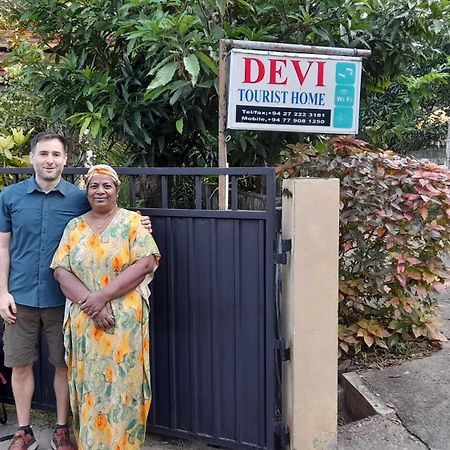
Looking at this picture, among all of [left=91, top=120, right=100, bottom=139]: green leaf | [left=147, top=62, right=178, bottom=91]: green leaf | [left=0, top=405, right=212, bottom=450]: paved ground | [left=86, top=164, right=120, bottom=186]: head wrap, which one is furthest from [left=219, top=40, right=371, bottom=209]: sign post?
[left=0, top=405, right=212, bottom=450]: paved ground

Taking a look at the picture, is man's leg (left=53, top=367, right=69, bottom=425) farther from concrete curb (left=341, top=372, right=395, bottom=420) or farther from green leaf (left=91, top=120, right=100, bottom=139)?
concrete curb (left=341, top=372, right=395, bottom=420)

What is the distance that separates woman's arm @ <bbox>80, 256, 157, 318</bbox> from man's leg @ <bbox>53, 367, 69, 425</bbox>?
617 mm

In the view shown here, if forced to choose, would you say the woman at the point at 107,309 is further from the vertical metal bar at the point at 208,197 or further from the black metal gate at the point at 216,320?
the vertical metal bar at the point at 208,197

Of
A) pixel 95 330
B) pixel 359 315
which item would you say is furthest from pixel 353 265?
pixel 95 330

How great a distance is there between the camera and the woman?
2.50 m

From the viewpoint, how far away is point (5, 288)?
273 cm

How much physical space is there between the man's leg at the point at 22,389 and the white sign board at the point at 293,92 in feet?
6.07

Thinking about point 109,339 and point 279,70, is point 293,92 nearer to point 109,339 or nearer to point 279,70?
point 279,70

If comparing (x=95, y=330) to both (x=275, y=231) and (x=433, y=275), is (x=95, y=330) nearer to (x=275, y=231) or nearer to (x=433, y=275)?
(x=275, y=231)

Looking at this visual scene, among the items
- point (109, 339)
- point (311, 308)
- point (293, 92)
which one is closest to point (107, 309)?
point (109, 339)

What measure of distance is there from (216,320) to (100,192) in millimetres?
900

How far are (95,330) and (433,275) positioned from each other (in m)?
2.35

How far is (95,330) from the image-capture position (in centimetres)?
252

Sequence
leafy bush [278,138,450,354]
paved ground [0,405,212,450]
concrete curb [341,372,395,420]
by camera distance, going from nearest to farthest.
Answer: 1. paved ground [0,405,212,450]
2. concrete curb [341,372,395,420]
3. leafy bush [278,138,450,354]
